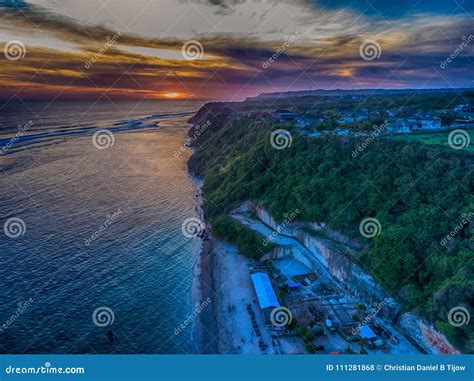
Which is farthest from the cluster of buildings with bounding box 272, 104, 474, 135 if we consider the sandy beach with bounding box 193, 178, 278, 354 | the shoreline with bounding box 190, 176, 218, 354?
the shoreline with bounding box 190, 176, 218, 354

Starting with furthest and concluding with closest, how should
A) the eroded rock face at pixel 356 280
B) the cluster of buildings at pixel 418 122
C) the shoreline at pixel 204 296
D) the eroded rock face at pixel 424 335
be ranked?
the cluster of buildings at pixel 418 122 → the shoreline at pixel 204 296 → the eroded rock face at pixel 356 280 → the eroded rock face at pixel 424 335

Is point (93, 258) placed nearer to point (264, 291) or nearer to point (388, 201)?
point (264, 291)

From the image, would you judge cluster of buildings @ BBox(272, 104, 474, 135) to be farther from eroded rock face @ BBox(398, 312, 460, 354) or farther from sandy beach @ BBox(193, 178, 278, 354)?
eroded rock face @ BBox(398, 312, 460, 354)

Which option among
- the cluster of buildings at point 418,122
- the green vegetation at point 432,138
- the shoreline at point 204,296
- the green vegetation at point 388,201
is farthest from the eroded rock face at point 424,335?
the cluster of buildings at point 418,122

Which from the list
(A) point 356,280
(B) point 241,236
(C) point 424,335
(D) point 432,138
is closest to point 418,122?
(D) point 432,138

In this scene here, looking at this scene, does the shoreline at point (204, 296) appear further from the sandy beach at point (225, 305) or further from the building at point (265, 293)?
the building at point (265, 293)

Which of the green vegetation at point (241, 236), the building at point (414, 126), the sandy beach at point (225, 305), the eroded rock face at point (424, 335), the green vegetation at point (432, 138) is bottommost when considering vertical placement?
the eroded rock face at point (424, 335)

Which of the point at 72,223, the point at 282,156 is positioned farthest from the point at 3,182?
the point at 282,156
